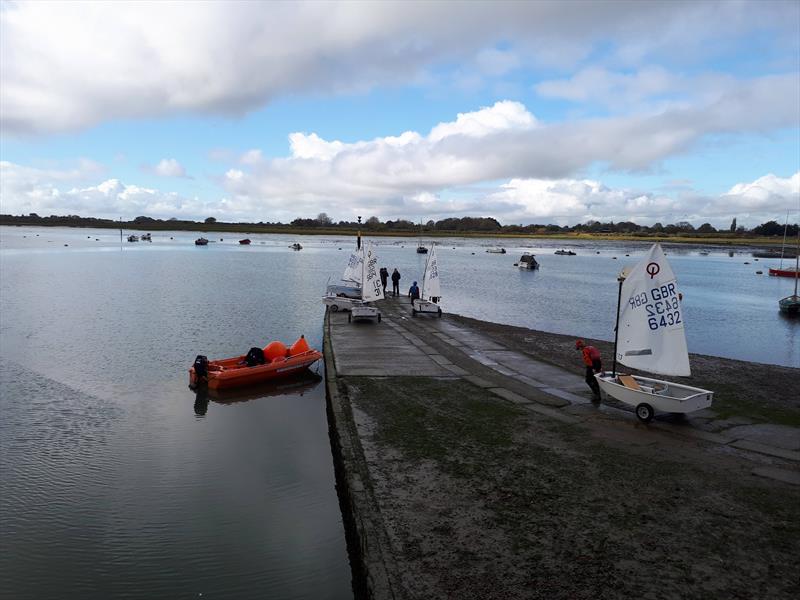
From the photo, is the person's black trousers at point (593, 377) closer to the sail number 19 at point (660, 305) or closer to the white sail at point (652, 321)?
the white sail at point (652, 321)

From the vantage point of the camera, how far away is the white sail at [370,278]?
29344mm

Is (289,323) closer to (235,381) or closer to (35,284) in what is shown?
(235,381)

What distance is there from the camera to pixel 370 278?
30250mm

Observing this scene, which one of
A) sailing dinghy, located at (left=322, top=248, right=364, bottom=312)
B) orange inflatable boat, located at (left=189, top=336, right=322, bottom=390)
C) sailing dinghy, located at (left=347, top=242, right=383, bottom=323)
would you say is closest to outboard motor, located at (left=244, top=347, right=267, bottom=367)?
orange inflatable boat, located at (left=189, top=336, right=322, bottom=390)

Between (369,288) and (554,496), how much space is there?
70.9ft

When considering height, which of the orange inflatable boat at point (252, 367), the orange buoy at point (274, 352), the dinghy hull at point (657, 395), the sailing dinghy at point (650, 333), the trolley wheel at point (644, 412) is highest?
the sailing dinghy at point (650, 333)

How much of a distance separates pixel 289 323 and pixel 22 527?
24.7 metres

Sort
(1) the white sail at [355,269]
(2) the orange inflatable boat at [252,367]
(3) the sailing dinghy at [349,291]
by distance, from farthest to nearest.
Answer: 1. (1) the white sail at [355,269]
2. (3) the sailing dinghy at [349,291]
3. (2) the orange inflatable boat at [252,367]

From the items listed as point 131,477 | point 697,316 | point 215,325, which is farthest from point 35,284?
point 697,316

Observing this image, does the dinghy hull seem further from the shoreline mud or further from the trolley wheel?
the shoreline mud

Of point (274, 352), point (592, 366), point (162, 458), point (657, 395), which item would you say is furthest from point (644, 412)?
point (274, 352)

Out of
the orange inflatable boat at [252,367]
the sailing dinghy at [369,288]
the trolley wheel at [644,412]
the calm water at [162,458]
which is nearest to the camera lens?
the calm water at [162,458]

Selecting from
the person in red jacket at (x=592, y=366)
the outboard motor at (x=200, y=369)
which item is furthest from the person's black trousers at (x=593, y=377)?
the outboard motor at (x=200, y=369)

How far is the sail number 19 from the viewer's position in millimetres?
14344
